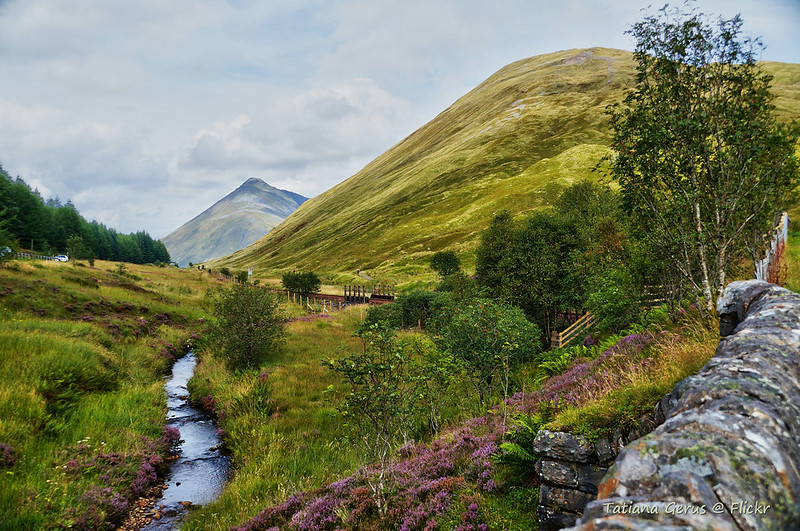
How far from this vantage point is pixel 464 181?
130 meters

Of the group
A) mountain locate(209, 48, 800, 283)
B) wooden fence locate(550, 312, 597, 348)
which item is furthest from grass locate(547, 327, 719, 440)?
mountain locate(209, 48, 800, 283)

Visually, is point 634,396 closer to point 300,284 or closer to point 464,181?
point 300,284

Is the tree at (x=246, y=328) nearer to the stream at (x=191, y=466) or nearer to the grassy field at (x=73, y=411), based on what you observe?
the stream at (x=191, y=466)

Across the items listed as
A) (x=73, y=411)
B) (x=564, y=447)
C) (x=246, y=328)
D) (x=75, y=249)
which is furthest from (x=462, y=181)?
(x=564, y=447)

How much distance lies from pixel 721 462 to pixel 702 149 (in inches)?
336

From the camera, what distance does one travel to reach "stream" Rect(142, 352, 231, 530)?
9.62 m

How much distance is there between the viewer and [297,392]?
15.5 m

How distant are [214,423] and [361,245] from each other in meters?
106

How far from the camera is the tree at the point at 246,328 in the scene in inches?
771

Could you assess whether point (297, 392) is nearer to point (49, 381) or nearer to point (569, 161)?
point (49, 381)

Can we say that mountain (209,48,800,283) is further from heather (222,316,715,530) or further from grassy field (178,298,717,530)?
heather (222,316,715,530)

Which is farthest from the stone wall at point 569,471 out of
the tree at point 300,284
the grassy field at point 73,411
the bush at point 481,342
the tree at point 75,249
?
the tree at point 75,249

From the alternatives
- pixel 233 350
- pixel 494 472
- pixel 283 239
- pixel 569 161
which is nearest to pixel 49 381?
pixel 233 350

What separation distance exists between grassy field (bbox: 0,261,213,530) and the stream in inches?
23.3
